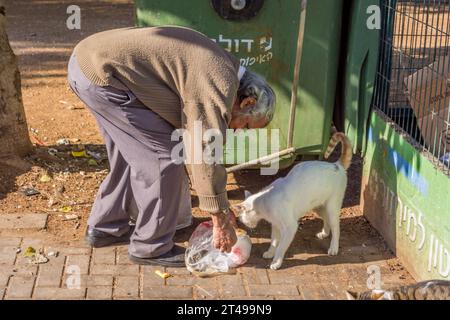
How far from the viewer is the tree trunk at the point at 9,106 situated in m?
5.59

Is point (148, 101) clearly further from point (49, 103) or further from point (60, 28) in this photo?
point (60, 28)

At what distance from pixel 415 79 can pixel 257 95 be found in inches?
54.7

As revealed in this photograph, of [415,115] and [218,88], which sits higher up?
[218,88]

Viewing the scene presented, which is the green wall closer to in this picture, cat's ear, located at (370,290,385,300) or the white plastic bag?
cat's ear, located at (370,290,385,300)

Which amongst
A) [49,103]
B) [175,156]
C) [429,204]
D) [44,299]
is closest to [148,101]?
[175,156]

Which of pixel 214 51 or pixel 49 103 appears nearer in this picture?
pixel 214 51

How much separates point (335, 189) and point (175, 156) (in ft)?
3.47

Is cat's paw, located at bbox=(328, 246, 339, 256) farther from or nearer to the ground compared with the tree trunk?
nearer to the ground

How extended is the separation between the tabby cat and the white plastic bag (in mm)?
1266

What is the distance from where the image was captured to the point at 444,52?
186 inches

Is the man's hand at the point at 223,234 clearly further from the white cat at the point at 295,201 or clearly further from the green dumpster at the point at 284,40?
the green dumpster at the point at 284,40

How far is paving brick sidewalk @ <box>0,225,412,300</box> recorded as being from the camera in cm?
427

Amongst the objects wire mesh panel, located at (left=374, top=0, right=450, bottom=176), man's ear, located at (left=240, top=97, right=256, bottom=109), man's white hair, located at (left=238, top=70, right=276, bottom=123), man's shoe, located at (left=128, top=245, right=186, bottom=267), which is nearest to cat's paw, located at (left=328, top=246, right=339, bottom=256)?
wire mesh panel, located at (left=374, top=0, right=450, bottom=176)

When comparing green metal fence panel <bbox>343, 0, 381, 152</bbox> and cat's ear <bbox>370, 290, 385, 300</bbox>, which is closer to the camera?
cat's ear <bbox>370, 290, 385, 300</bbox>
